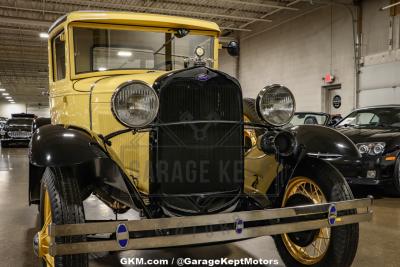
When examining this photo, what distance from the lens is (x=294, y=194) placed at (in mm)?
2590

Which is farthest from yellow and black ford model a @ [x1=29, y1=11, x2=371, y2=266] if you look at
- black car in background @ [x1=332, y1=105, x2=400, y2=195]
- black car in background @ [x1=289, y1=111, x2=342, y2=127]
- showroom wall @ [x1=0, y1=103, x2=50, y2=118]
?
showroom wall @ [x1=0, y1=103, x2=50, y2=118]

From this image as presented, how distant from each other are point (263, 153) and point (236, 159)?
16.5 inches

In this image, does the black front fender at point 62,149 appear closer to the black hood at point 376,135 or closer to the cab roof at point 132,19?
the cab roof at point 132,19

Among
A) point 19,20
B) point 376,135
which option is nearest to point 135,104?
point 376,135

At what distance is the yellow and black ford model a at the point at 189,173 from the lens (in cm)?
188

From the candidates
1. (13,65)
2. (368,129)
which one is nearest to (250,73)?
(368,129)

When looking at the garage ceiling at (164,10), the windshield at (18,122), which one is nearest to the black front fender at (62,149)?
the garage ceiling at (164,10)

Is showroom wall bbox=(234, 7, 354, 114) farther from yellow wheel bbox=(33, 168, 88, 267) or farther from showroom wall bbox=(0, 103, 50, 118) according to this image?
showroom wall bbox=(0, 103, 50, 118)

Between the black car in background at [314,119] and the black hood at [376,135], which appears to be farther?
the black car in background at [314,119]

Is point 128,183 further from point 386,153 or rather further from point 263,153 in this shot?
point 386,153

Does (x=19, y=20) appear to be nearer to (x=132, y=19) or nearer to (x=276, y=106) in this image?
(x=132, y=19)

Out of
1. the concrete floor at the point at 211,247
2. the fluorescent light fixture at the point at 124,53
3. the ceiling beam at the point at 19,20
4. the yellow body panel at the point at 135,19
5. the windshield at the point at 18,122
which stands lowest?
the concrete floor at the point at 211,247

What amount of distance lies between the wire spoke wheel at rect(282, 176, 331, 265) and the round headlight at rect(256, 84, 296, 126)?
0.42 m

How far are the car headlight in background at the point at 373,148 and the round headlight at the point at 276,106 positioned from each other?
10.2 feet
